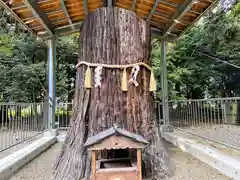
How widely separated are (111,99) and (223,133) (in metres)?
1.89

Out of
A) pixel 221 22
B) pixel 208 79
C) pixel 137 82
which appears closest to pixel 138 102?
pixel 137 82

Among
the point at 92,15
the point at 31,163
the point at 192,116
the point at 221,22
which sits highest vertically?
the point at 221,22

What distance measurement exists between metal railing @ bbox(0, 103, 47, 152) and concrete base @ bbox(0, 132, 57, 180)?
0.60 ft

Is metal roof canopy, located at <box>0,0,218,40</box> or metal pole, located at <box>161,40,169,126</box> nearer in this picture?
metal roof canopy, located at <box>0,0,218,40</box>

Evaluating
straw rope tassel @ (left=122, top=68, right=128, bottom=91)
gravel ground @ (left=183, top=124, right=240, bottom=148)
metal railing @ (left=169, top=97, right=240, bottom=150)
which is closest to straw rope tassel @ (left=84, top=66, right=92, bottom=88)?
straw rope tassel @ (left=122, top=68, right=128, bottom=91)

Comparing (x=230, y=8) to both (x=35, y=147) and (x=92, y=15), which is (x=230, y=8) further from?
(x=35, y=147)

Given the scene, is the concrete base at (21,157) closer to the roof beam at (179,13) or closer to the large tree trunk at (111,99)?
the large tree trunk at (111,99)

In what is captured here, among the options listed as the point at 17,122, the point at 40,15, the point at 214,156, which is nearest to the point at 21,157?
the point at 17,122

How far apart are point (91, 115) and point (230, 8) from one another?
705 cm

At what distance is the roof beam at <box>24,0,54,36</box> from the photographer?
384 cm

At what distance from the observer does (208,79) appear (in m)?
9.70

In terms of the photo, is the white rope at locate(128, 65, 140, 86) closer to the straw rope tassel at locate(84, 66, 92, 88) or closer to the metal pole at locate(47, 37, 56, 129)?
the straw rope tassel at locate(84, 66, 92, 88)

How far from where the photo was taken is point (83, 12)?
5.16m

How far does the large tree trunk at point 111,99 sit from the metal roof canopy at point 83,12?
2.63 feet
